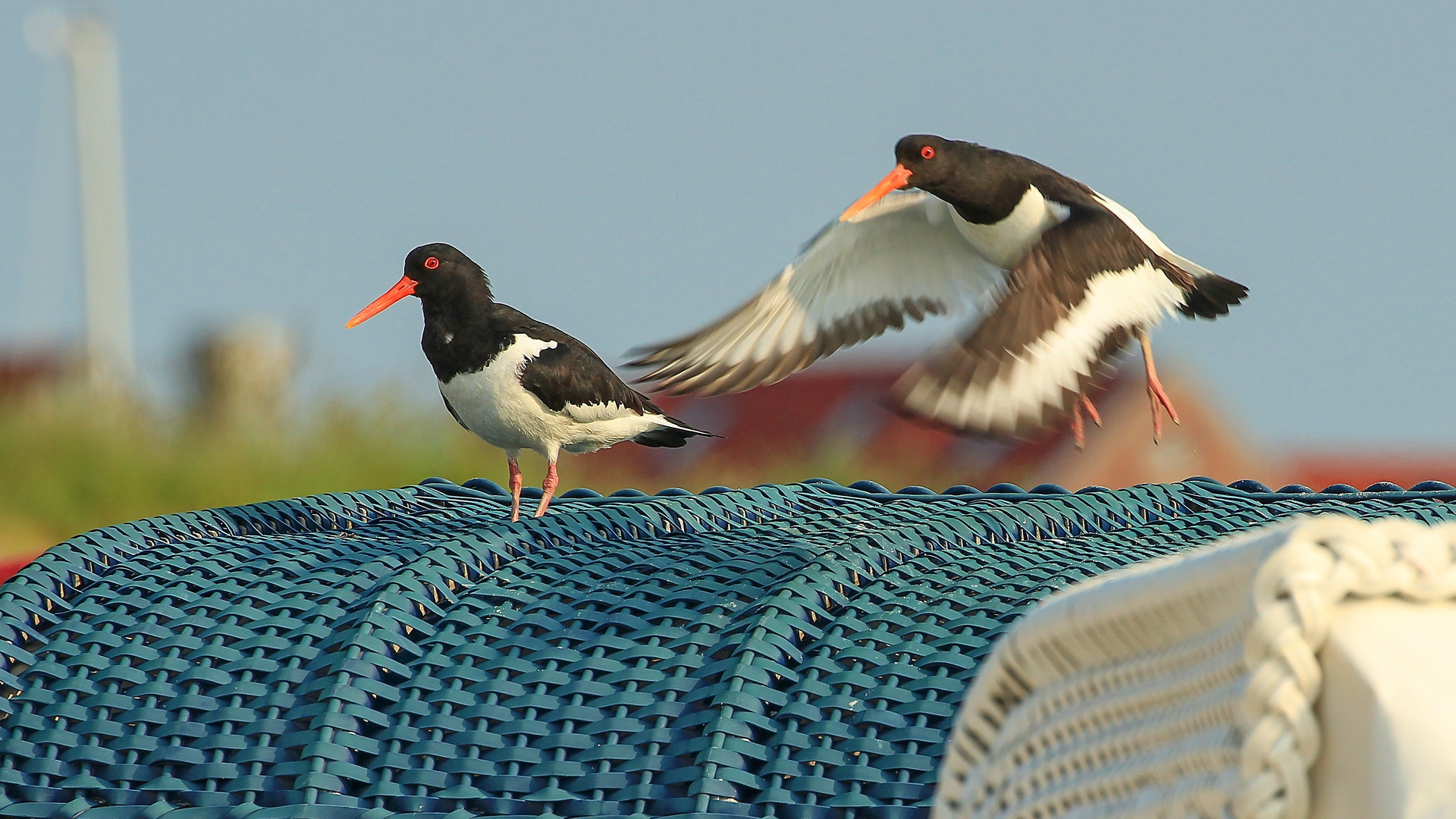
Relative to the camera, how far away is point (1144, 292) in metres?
4.06

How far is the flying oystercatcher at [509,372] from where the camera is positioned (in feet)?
14.2

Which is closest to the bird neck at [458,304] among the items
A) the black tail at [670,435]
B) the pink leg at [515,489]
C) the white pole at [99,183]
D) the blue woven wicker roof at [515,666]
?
the pink leg at [515,489]

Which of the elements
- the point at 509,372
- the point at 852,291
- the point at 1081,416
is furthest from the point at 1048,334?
the point at 509,372

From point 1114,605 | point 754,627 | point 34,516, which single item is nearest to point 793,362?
point 754,627

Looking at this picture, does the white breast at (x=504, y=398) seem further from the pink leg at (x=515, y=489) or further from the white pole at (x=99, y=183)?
the white pole at (x=99, y=183)

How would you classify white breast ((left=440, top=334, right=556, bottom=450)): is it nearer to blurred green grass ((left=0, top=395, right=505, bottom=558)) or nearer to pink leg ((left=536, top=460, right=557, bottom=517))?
pink leg ((left=536, top=460, right=557, bottom=517))

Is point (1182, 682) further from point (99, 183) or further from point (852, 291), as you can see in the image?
point (99, 183)

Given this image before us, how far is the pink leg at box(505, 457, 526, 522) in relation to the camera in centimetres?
374

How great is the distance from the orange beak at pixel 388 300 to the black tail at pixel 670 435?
851mm

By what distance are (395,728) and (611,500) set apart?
56.9 inches

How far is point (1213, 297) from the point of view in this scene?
4.44m

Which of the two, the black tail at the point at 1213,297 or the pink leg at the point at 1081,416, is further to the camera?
the black tail at the point at 1213,297

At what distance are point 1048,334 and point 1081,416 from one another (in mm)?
385

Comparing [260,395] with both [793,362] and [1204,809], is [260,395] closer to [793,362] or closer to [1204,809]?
[793,362]
